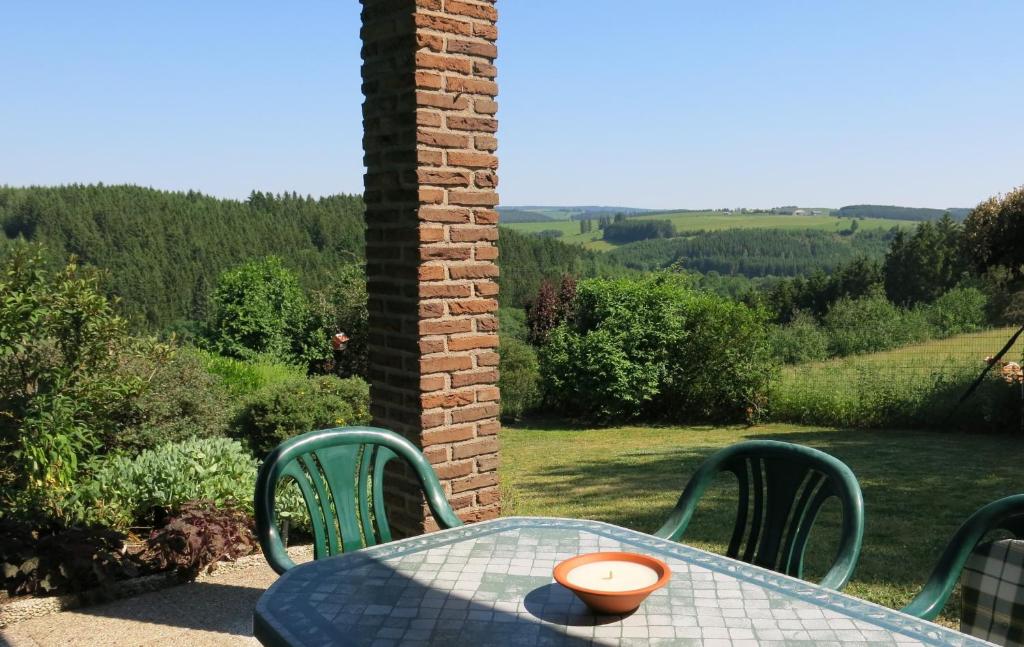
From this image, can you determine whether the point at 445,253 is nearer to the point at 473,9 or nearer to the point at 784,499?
the point at 473,9

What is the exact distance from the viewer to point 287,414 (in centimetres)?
586

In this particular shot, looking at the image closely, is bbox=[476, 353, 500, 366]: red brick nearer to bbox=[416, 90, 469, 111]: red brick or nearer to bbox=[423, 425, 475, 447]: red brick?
bbox=[423, 425, 475, 447]: red brick

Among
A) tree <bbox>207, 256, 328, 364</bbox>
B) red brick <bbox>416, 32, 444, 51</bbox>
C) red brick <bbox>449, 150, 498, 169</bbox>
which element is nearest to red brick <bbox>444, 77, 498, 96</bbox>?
red brick <bbox>416, 32, 444, 51</bbox>

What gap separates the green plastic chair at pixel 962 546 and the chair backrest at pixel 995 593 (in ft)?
0.07

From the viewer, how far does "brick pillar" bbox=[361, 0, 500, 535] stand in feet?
9.65

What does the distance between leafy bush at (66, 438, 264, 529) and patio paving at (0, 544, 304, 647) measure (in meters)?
0.61

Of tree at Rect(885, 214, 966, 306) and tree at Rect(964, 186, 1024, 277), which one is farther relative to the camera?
tree at Rect(885, 214, 966, 306)

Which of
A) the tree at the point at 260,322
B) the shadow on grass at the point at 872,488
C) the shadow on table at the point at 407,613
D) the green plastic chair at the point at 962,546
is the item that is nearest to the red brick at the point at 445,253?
the shadow on table at the point at 407,613

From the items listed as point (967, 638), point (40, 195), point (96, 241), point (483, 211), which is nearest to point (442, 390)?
point (483, 211)

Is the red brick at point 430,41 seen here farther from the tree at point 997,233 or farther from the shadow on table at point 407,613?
the tree at point 997,233

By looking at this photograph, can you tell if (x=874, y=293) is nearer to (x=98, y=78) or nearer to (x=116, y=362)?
(x=98, y=78)

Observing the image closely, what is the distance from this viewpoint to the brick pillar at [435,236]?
9.65 ft

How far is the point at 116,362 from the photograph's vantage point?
489cm

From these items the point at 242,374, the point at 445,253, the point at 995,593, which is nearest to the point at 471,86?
Result: the point at 445,253
